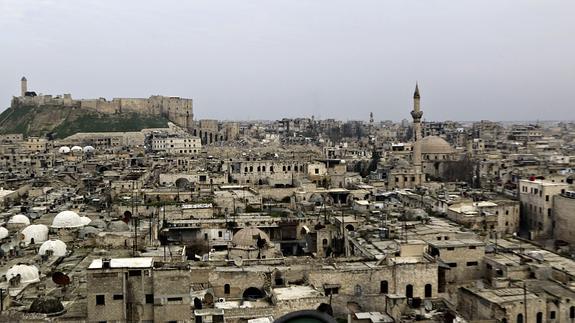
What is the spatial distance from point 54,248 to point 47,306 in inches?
268

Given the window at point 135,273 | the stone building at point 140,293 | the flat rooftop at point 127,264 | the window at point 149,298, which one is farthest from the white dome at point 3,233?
the window at point 149,298

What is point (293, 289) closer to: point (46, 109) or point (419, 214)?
point (419, 214)

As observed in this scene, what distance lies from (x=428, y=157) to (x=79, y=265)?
4181cm

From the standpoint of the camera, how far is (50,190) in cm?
4038

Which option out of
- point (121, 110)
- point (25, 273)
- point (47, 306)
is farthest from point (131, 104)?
point (47, 306)

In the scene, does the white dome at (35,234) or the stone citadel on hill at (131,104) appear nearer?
the white dome at (35,234)

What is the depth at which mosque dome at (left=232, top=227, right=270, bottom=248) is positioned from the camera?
23891 mm

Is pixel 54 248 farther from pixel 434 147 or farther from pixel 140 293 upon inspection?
pixel 434 147

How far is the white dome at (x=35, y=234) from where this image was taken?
80.1ft

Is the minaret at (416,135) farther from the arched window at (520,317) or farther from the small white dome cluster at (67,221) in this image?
the arched window at (520,317)

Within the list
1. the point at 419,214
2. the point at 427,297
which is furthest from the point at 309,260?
the point at 419,214

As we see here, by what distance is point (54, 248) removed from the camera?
71.3ft

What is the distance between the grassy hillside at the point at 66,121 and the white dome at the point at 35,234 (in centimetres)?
6741

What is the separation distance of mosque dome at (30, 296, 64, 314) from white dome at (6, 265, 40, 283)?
3.24 metres
